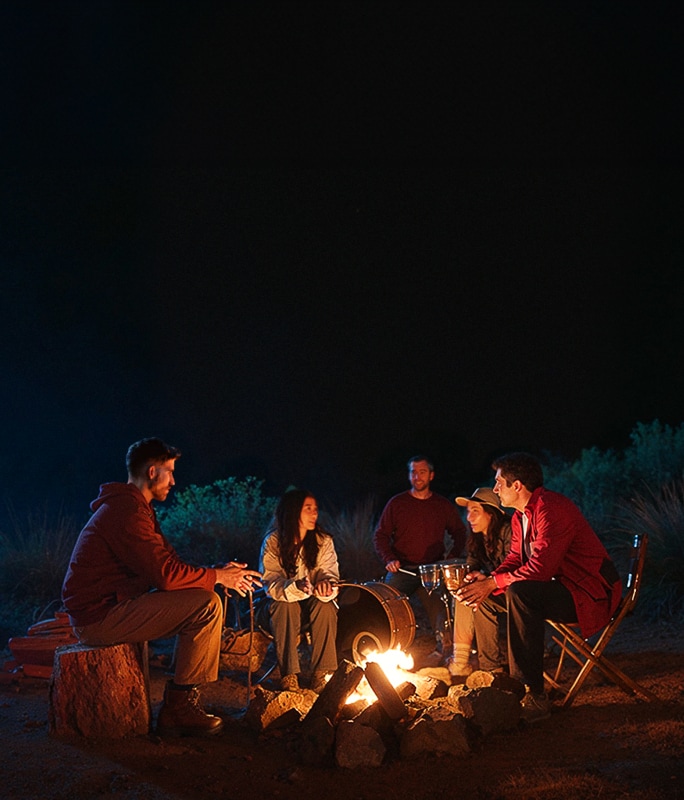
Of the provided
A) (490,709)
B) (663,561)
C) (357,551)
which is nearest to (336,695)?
(490,709)

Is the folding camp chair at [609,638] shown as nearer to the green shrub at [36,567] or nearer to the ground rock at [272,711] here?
the ground rock at [272,711]

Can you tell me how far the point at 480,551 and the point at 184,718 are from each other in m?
2.31

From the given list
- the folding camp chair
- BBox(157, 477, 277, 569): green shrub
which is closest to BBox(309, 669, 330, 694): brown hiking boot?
the folding camp chair

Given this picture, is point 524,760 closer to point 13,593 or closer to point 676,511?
point 676,511

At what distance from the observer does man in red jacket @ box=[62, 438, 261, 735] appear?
4.21 metres

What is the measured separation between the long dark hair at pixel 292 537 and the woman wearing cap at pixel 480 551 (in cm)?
100

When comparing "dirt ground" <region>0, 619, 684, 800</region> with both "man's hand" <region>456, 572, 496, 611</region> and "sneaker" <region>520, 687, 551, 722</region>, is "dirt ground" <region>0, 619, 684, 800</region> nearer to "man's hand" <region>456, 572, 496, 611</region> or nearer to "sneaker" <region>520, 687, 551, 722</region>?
"sneaker" <region>520, 687, 551, 722</region>

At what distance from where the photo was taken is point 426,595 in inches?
237

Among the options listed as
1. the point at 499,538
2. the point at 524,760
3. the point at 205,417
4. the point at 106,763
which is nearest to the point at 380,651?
the point at 499,538

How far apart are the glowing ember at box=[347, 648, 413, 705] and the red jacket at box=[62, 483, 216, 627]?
1.07 meters

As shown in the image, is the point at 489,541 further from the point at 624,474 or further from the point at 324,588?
the point at 624,474

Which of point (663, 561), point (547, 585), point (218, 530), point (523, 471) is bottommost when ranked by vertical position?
point (663, 561)

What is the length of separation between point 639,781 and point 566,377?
2212cm

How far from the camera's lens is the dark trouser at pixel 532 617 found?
4453 millimetres
